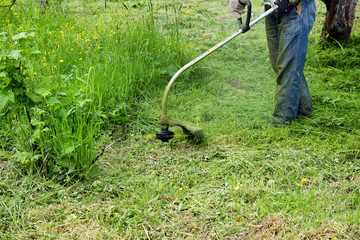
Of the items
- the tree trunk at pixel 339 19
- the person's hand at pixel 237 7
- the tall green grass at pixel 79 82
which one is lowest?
the tall green grass at pixel 79 82

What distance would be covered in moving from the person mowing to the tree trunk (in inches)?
83.4

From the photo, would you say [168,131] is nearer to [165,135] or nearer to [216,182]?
[165,135]

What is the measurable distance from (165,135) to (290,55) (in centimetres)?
137

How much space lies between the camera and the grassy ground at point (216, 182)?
8.07 feet

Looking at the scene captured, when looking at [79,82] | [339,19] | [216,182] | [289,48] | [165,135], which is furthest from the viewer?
[339,19]

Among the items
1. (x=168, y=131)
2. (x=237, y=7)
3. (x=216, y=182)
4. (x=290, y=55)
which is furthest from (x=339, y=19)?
(x=216, y=182)

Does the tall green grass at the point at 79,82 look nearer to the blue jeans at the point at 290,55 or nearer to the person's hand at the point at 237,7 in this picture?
the person's hand at the point at 237,7

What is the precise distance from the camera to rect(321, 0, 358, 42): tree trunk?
545 centimetres

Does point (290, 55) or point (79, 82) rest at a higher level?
point (290, 55)

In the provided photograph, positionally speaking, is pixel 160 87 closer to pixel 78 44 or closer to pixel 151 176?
pixel 78 44

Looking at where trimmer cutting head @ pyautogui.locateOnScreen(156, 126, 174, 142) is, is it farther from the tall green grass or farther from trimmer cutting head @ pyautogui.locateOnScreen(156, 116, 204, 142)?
the tall green grass

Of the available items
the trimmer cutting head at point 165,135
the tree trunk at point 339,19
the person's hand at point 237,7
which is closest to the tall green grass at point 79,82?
the trimmer cutting head at point 165,135

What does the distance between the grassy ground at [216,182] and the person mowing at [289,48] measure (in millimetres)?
175

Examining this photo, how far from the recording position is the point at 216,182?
297 cm
